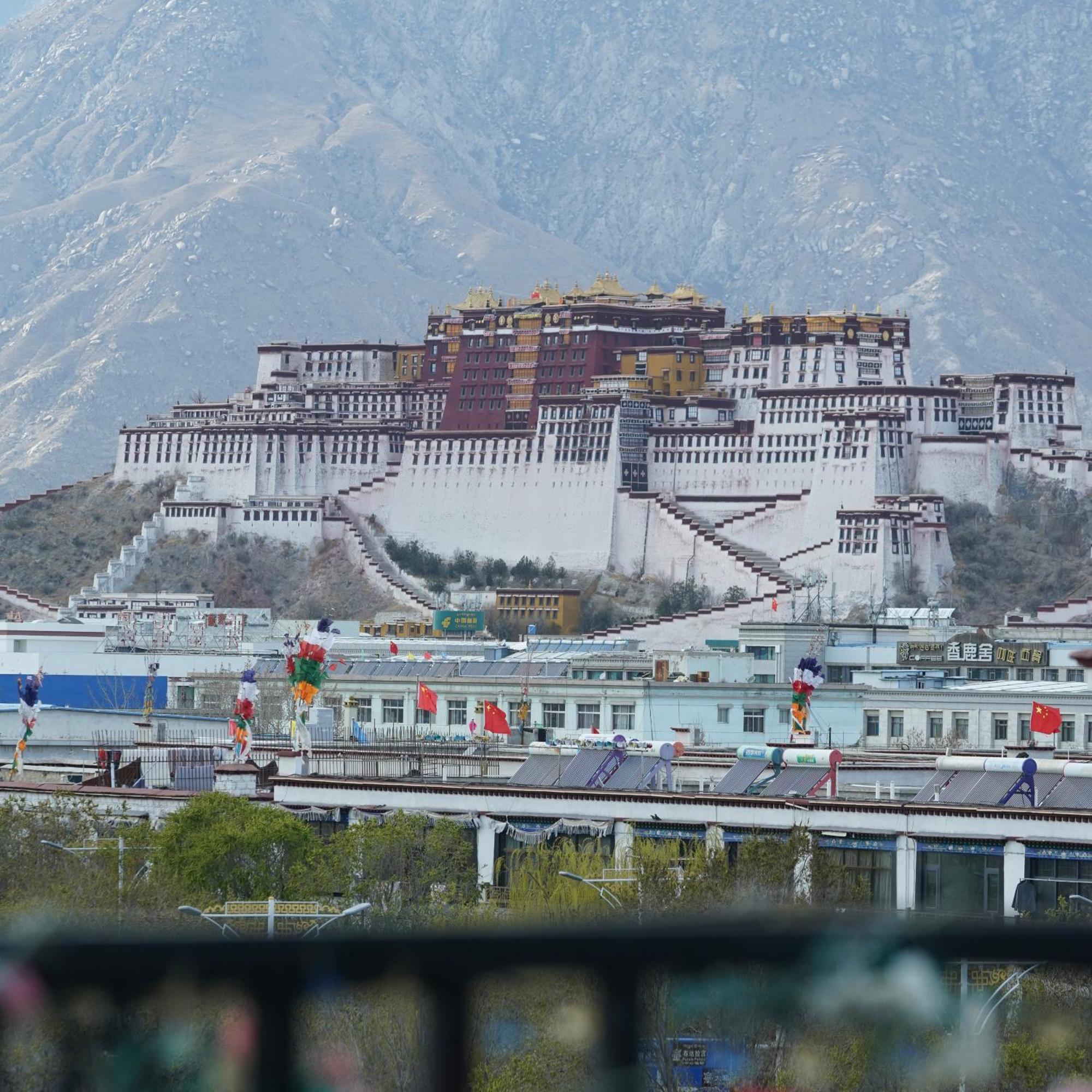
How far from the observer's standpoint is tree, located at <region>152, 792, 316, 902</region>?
40094mm

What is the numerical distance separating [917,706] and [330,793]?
32110 millimetres

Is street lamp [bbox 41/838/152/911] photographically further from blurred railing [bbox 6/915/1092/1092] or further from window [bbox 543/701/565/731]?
window [bbox 543/701/565/731]

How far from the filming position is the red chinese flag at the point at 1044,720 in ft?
208

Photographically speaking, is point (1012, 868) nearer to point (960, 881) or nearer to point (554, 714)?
point (960, 881)

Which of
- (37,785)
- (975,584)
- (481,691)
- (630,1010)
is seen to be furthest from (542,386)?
(630,1010)

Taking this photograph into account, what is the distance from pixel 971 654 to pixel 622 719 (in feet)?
50.9

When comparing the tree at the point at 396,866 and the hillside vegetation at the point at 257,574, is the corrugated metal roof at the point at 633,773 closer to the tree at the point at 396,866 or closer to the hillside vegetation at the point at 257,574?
the tree at the point at 396,866

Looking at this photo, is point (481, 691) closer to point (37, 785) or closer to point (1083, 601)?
point (37, 785)

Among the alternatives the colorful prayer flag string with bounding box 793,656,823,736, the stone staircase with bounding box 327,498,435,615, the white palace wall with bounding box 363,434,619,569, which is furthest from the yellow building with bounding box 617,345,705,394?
the colorful prayer flag string with bounding box 793,656,823,736

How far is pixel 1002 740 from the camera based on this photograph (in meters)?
76.7

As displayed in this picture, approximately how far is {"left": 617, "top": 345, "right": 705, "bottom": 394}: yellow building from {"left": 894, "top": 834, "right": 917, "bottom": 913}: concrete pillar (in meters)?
119

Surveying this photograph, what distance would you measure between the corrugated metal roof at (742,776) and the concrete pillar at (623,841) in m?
3.01

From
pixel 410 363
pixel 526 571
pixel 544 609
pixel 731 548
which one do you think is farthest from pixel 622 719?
pixel 410 363

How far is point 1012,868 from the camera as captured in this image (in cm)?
4116
